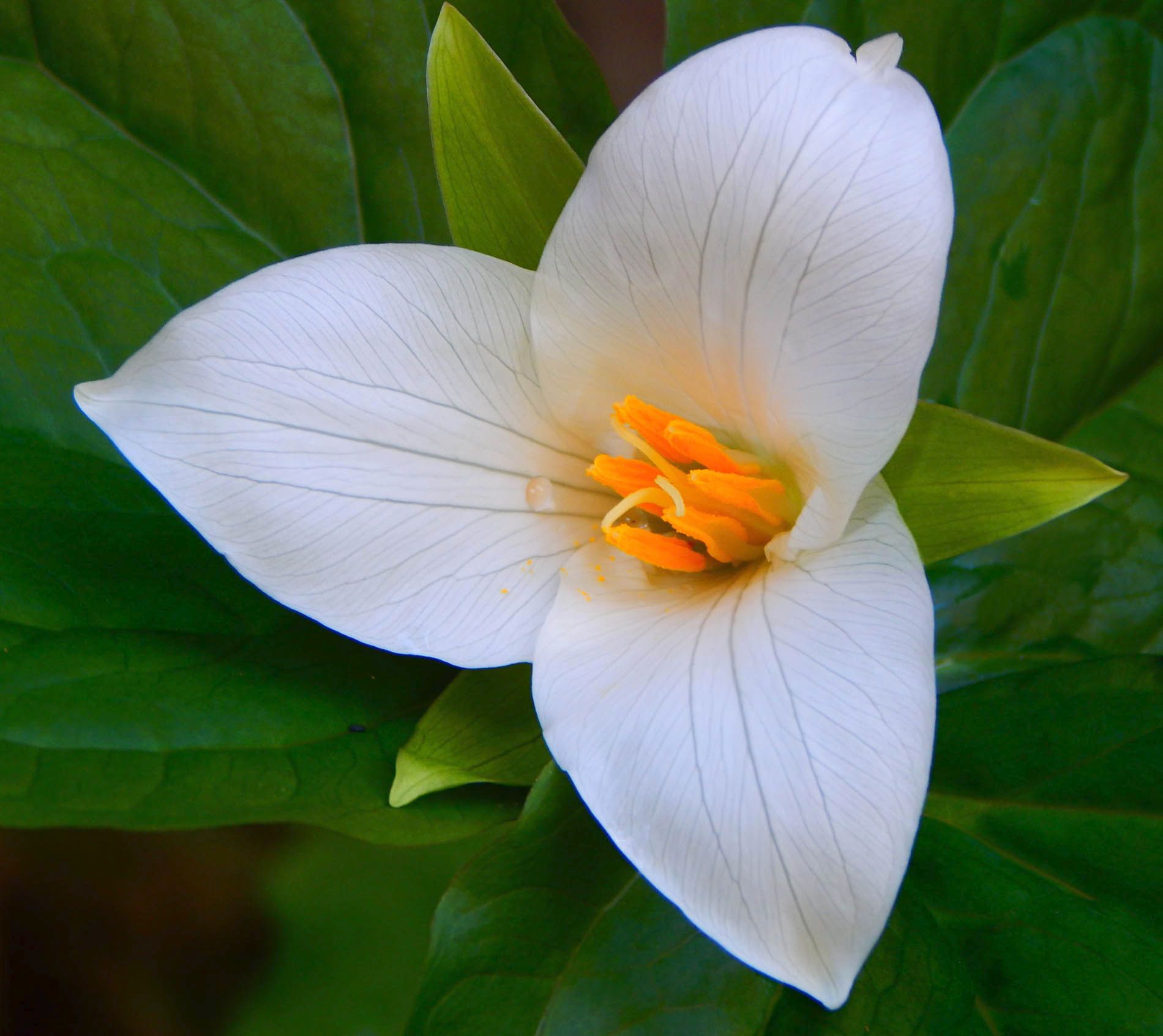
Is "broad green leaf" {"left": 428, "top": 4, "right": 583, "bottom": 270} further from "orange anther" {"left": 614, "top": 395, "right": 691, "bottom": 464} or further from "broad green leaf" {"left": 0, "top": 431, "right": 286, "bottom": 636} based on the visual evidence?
"broad green leaf" {"left": 0, "top": 431, "right": 286, "bottom": 636}

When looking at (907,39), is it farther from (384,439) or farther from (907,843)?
(907,843)

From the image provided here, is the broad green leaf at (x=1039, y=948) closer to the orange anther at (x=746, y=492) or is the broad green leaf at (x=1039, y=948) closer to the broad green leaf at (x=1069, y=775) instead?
the broad green leaf at (x=1069, y=775)

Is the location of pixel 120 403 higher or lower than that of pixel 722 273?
lower

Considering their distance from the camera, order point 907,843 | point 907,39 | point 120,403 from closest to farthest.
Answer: point 907,843 → point 120,403 → point 907,39

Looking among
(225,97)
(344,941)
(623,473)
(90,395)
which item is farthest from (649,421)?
(344,941)

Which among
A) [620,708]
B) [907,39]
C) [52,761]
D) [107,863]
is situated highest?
[907,39]

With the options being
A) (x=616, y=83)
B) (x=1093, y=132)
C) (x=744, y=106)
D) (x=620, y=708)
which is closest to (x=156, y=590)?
(x=620, y=708)
